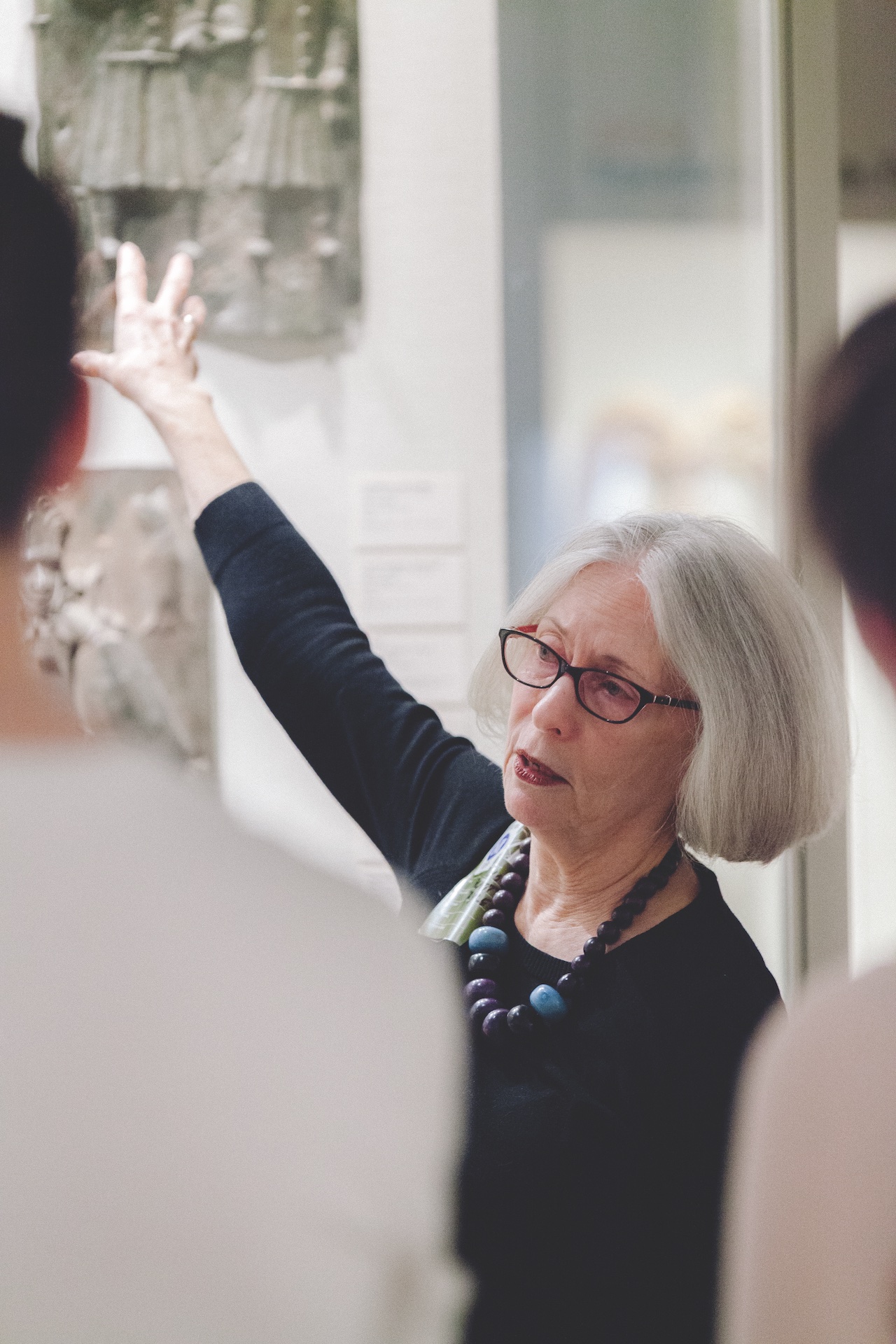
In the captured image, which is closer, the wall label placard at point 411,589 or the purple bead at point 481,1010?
the purple bead at point 481,1010

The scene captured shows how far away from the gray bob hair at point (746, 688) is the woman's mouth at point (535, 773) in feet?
0.32

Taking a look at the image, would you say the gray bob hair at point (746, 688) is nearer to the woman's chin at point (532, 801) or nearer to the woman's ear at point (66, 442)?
the woman's chin at point (532, 801)

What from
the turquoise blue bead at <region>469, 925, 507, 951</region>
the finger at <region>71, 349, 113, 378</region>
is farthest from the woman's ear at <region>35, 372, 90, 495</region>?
the turquoise blue bead at <region>469, 925, 507, 951</region>

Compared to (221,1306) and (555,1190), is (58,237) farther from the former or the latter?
(555,1190)

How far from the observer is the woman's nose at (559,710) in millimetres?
870

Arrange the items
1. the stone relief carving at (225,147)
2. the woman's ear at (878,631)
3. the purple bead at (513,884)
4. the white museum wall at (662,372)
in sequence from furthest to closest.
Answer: the white museum wall at (662,372)
the stone relief carving at (225,147)
the purple bead at (513,884)
the woman's ear at (878,631)

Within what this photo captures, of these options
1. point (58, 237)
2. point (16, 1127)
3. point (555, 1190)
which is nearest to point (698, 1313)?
point (555, 1190)

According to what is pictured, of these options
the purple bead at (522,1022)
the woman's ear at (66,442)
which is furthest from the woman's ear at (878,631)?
the woman's ear at (66,442)

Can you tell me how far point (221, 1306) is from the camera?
62cm

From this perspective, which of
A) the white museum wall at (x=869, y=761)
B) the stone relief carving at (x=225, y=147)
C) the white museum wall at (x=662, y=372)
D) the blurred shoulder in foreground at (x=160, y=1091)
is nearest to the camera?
the blurred shoulder in foreground at (x=160, y=1091)

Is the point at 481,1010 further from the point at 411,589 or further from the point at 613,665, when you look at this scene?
the point at 411,589

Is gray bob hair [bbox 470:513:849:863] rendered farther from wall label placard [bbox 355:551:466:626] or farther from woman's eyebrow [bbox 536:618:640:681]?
wall label placard [bbox 355:551:466:626]

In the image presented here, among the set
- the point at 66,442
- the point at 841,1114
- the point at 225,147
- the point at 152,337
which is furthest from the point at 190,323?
the point at 841,1114

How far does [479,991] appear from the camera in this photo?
88cm
